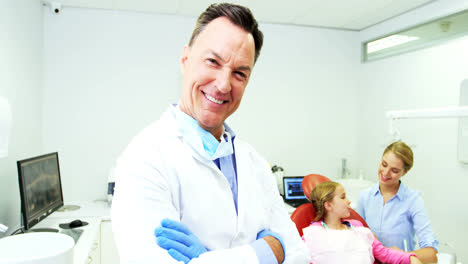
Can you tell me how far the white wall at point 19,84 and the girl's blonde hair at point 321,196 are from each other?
2.06 meters

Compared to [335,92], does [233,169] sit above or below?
below

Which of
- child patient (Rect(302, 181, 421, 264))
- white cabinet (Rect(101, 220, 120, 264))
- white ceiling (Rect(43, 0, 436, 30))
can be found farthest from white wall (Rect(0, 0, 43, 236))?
child patient (Rect(302, 181, 421, 264))

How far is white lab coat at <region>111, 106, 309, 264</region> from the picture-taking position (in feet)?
2.56

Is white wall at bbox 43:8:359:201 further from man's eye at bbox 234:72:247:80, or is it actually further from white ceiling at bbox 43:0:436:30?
man's eye at bbox 234:72:247:80

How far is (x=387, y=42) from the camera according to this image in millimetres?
3605

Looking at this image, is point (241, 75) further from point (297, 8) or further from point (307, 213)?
point (297, 8)

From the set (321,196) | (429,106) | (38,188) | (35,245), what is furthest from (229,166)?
(429,106)

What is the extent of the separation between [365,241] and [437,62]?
1.80 metres

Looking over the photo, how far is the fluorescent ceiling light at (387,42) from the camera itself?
3.37 metres

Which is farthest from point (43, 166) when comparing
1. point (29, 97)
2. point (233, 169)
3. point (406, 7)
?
point (406, 7)

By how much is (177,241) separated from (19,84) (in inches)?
90.6

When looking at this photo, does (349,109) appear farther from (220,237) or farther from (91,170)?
(220,237)

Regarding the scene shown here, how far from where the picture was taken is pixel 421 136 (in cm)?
306

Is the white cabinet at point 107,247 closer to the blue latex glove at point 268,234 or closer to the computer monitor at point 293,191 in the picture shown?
the computer monitor at point 293,191
